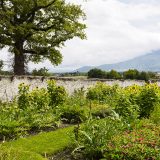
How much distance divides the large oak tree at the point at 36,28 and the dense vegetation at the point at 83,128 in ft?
60.5

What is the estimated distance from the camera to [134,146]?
9258 millimetres

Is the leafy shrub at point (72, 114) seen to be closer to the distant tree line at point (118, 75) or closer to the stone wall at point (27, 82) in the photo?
the stone wall at point (27, 82)

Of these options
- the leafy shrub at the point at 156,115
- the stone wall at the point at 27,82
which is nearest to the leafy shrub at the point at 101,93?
the stone wall at the point at 27,82

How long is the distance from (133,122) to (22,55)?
25.9 m

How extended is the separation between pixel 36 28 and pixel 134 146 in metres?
28.6

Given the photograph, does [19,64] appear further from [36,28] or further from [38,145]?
[38,145]

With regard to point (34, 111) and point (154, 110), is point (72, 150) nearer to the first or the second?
point (34, 111)

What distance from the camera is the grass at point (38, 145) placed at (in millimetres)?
9664

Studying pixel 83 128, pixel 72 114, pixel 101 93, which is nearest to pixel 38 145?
pixel 83 128

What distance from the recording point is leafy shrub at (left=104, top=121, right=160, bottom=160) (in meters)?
8.98

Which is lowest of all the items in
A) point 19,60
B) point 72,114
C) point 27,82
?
point 72,114

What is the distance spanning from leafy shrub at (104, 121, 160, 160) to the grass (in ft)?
4.79

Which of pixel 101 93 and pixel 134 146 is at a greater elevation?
pixel 101 93

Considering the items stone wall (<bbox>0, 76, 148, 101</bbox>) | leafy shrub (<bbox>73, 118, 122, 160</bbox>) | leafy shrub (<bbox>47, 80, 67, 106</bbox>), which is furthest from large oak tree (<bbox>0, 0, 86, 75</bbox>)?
leafy shrub (<bbox>73, 118, 122, 160</bbox>)
